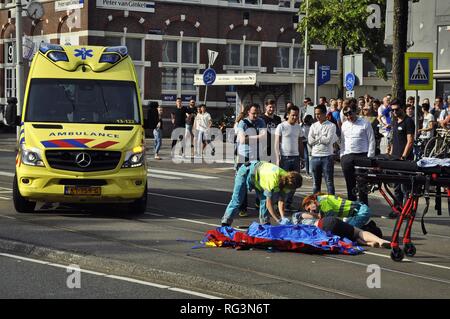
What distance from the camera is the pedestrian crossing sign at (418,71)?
18594mm

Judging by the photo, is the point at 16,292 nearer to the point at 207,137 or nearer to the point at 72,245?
the point at 72,245

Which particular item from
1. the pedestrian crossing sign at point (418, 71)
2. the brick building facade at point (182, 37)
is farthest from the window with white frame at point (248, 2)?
the pedestrian crossing sign at point (418, 71)

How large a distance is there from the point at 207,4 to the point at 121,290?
3948 centimetres

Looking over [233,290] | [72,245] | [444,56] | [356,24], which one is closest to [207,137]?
[444,56]

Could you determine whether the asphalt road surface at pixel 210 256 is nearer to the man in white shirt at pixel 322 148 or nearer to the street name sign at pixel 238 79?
the man in white shirt at pixel 322 148

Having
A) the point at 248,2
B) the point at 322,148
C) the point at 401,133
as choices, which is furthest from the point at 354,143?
the point at 248,2

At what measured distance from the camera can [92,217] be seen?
49.8ft

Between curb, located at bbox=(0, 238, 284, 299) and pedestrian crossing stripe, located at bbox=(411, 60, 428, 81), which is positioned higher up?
pedestrian crossing stripe, located at bbox=(411, 60, 428, 81)

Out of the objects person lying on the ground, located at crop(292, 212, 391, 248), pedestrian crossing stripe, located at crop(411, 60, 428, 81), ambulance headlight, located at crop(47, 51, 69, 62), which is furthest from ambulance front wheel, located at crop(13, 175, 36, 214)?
pedestrian crossing stripe, located at crop(411, 60, 428, 81)

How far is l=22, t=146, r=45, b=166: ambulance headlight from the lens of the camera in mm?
14562

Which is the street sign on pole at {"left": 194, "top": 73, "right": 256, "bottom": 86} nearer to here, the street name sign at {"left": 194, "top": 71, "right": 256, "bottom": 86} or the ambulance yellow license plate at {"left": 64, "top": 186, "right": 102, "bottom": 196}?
the street name sign at {"left": 194, "top": 71, "right": 256, "bottom": 86}

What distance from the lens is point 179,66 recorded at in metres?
47.3

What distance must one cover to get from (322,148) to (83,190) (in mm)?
4503

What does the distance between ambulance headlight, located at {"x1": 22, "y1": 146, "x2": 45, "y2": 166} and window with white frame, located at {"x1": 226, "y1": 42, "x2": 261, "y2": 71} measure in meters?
34.3
